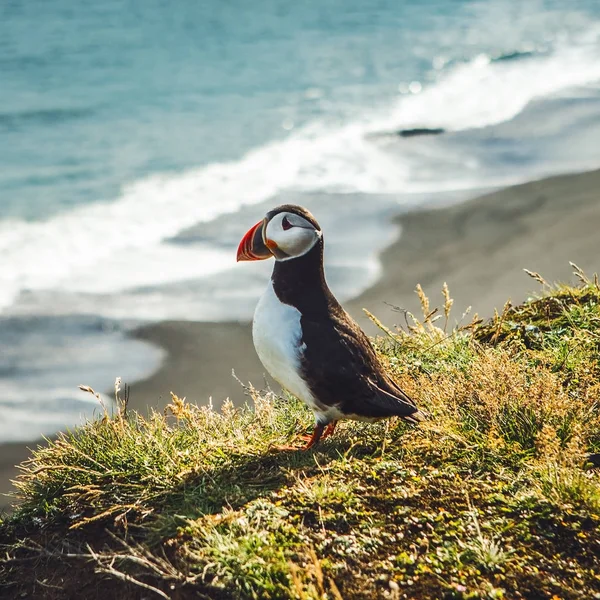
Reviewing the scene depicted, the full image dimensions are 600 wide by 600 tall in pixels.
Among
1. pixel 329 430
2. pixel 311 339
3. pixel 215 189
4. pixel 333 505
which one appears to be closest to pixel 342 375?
pixel 311 339

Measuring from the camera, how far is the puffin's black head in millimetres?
4023

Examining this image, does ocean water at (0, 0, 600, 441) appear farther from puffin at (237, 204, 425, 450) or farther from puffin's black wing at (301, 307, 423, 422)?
puffin's black wing at (301, 307, 423, 422)

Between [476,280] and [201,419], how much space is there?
4.74 metres

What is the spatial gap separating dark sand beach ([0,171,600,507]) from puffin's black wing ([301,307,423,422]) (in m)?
2.92

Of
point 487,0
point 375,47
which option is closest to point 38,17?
point 375,47

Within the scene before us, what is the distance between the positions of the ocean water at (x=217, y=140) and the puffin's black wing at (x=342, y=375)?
3.71 meters

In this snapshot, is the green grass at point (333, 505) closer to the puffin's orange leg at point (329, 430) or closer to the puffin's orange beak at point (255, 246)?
the puffin's orange leg at point (329, 430)

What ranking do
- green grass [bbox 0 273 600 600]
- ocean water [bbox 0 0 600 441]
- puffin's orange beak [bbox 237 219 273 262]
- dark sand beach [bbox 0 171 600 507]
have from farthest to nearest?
ocean water [bbox 0 0 600 441] → dark sand beach [bbox 0 171 600 507] → puffin's orange beak [bbox 237 219 273 262] → green grass [bbox 0 273 600 600]

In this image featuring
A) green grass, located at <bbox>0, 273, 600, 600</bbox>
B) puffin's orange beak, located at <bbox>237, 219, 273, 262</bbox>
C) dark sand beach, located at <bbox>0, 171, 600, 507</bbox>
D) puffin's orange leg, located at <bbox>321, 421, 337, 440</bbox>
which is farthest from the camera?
dark sand beach, located at <bbox>0, 171, 600, 507</bbox>

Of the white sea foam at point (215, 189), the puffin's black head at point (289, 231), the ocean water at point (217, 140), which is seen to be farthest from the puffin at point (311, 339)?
the white sea foam at point (215, 189)

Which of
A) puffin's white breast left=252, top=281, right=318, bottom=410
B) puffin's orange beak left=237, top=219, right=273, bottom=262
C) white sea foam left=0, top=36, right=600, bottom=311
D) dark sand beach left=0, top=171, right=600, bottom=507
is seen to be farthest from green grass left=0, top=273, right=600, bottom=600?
white sea foam left=0, top=36, right=600, bottom=311

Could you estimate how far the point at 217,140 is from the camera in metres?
13.9

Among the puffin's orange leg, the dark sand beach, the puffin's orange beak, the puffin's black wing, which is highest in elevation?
the puffin's orange beak

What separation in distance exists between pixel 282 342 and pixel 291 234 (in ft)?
1.74
